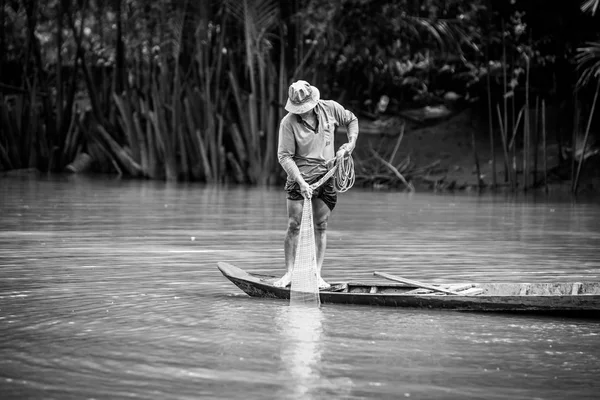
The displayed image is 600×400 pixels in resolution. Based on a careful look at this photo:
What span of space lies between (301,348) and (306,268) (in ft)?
7.21

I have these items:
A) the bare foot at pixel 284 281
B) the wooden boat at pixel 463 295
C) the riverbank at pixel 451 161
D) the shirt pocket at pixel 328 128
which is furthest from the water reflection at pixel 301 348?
the riverbank at pixel 451 161

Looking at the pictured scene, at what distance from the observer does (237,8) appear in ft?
96.4

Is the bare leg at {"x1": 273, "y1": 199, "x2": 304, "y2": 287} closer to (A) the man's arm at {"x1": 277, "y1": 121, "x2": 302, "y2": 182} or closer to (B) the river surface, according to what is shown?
(A) the man's arm at {"x1": 277, "y1": 121, "x2": 302, "y2": 182}

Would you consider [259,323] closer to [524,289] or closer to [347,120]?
[524,289]

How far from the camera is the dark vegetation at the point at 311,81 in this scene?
93.2 ft

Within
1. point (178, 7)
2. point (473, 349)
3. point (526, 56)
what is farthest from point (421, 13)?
point (473, 349)

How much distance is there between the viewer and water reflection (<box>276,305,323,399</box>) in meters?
6.02

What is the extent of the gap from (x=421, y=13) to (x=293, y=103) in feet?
67.5

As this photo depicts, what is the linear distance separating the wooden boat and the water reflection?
1.32ft

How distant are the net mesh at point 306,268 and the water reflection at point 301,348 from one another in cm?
11

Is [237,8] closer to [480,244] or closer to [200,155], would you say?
[200,155]

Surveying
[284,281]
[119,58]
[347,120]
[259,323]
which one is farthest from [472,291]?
[119,58]

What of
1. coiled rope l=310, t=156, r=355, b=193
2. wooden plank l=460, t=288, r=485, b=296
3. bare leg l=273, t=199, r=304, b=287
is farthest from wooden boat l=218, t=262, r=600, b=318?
coiled rope l=310, t=156, r=355, b=193

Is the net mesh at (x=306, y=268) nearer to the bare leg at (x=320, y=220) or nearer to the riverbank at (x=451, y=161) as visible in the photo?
the bare leg at (x=320, y=220)
